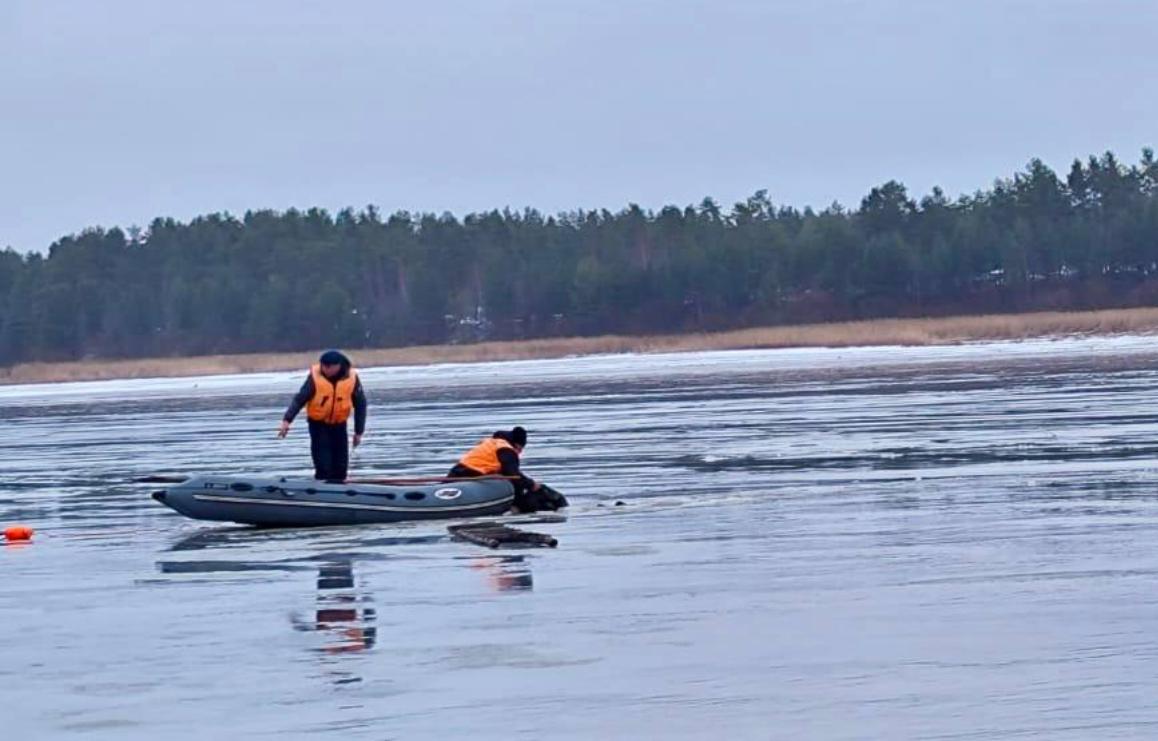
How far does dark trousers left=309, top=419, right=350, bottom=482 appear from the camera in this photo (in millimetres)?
20125

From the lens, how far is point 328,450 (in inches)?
794

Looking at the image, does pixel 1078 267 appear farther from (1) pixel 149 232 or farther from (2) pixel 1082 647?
(2) pixel 1082 647

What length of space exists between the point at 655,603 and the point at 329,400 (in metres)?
7.41

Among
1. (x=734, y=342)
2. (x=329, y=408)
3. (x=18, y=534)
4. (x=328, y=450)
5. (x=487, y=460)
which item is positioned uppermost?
(x=329, y=408)

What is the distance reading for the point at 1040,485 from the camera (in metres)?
20.0

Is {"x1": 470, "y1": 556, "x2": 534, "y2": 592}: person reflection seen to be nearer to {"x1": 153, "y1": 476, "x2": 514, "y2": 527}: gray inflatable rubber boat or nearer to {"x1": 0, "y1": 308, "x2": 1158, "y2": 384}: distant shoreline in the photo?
{"x1": 153, "y1": 476, "x2": 514, "y2": 527}: gray inflatable rubber boat

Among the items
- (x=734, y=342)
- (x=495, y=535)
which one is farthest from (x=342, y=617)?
(x=734, y=342)

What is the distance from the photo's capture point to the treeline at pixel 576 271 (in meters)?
109

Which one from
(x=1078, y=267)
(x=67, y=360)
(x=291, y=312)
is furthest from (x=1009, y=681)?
(x=67, y=360)

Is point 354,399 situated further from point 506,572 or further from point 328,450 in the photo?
point 506,572

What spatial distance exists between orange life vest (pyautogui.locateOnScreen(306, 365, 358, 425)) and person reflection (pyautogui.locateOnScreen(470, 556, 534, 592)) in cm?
422

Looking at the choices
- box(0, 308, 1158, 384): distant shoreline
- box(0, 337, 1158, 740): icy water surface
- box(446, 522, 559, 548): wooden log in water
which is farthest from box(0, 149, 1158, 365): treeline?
box(446, 522, 559, 548): wooden log in water

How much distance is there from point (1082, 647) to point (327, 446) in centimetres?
1036

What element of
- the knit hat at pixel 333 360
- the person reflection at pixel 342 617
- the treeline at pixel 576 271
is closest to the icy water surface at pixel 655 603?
the person reflection at pixel 342 617
